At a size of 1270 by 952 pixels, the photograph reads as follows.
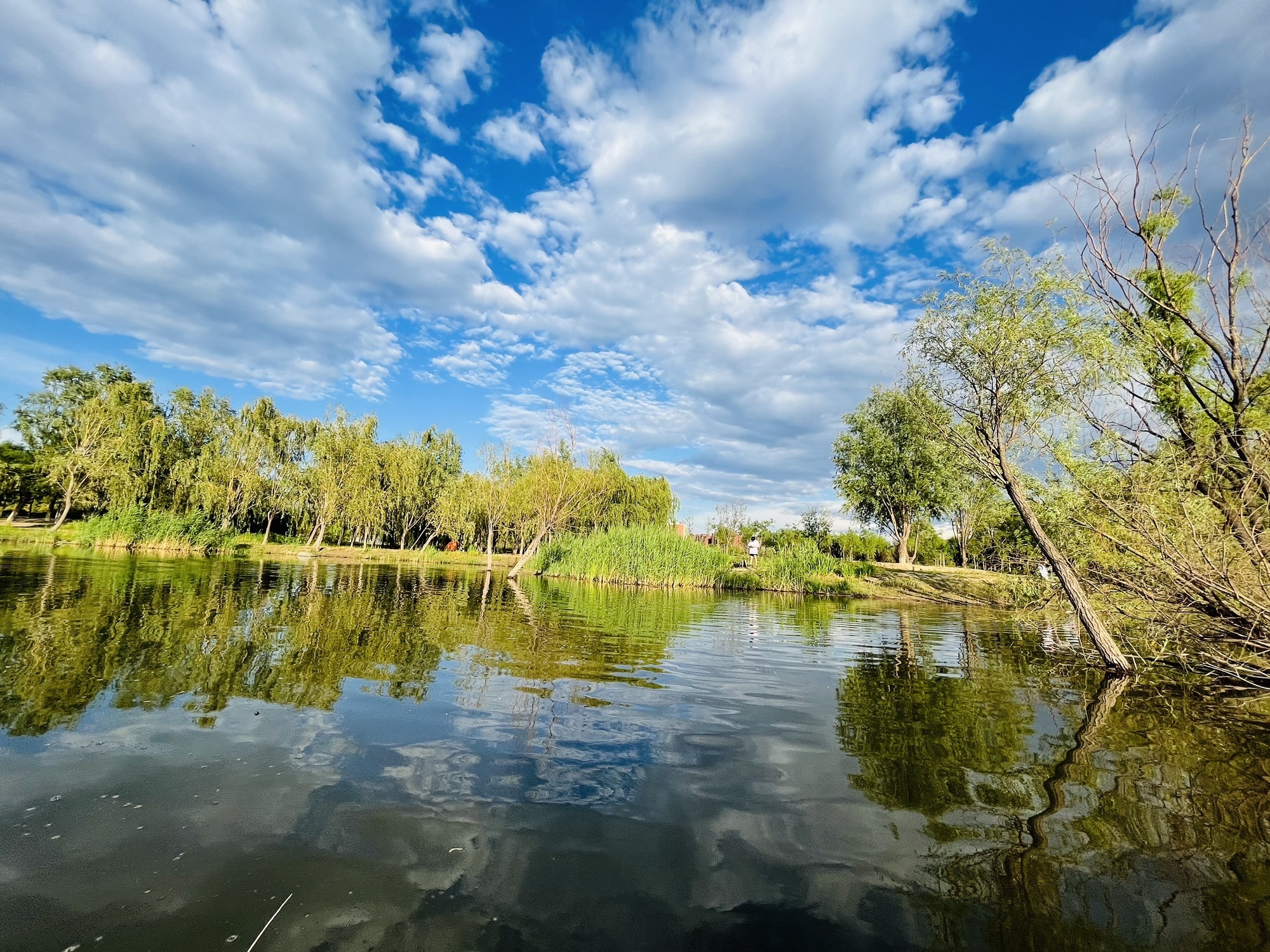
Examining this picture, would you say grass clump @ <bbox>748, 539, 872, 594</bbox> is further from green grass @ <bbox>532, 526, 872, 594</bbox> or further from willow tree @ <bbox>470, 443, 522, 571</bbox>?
willow tree @ <bbox>470, 443, 522, 571</bbox>

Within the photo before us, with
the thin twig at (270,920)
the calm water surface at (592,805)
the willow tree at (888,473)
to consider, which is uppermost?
the willow tree at (888,473)

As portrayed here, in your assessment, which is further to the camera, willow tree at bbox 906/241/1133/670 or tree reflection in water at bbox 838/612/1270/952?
willow tree at bbox 906/241/1133/670

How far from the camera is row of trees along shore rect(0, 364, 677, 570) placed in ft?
147

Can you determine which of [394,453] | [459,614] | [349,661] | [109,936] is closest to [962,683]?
[349,661]

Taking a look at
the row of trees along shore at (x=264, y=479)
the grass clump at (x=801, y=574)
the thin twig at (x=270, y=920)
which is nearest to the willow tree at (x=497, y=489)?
the row of trees along shore at (x=264, y=479)

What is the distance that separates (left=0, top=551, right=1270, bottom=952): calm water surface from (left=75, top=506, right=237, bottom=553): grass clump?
33861 millimetres

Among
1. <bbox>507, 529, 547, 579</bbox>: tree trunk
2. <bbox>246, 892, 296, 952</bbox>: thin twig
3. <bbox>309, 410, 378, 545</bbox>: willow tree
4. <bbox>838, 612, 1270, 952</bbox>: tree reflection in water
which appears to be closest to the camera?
<bbox>246, 892, 296, 952</bbox>: thin twig

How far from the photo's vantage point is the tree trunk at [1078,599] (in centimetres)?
1313

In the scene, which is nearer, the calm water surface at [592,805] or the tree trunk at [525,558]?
the calm water surface at [592,805]

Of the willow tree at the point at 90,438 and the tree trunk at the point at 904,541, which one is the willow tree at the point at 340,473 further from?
the tree trunk at the point at 904,541

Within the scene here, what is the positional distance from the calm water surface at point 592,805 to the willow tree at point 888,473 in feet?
113

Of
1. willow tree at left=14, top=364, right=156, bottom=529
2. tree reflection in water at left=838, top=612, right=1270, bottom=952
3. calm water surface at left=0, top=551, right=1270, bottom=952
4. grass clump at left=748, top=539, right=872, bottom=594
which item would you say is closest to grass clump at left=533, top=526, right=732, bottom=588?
grass clump at left=748, top=539, right=872, bottom=594

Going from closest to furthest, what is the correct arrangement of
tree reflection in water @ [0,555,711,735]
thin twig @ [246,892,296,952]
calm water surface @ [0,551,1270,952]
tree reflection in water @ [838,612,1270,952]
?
thin twig @ [246,892,296,952] → calm water surface @ [0,551,1270,952] → tree reflection in water @ [838,612,1270,952] → tree reflection in water @ [0,555,711,735]

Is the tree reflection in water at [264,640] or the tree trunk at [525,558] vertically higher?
the tree trunk at [525,558]
